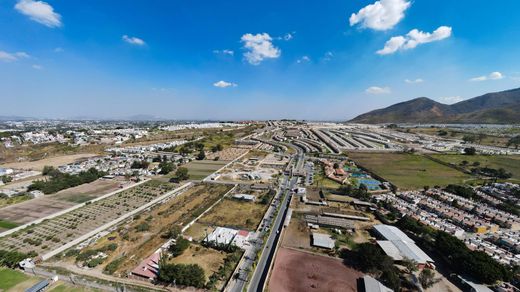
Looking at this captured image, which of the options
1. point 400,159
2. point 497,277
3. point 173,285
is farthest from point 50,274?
point 400,159

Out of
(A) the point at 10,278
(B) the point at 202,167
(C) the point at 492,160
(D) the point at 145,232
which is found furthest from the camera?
(C) the point at 492,160

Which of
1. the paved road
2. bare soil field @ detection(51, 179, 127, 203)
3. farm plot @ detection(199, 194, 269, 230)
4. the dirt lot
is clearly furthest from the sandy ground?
the dirt lot

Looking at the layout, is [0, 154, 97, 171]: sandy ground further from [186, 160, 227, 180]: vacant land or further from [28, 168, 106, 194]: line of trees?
Answer: [186, 160, 227, 180]: vacant land

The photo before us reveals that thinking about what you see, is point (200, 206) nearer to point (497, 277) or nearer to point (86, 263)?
point (86, 263)

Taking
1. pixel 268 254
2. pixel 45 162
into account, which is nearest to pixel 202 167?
pixel 268 254

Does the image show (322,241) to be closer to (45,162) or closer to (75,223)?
(75,223)
